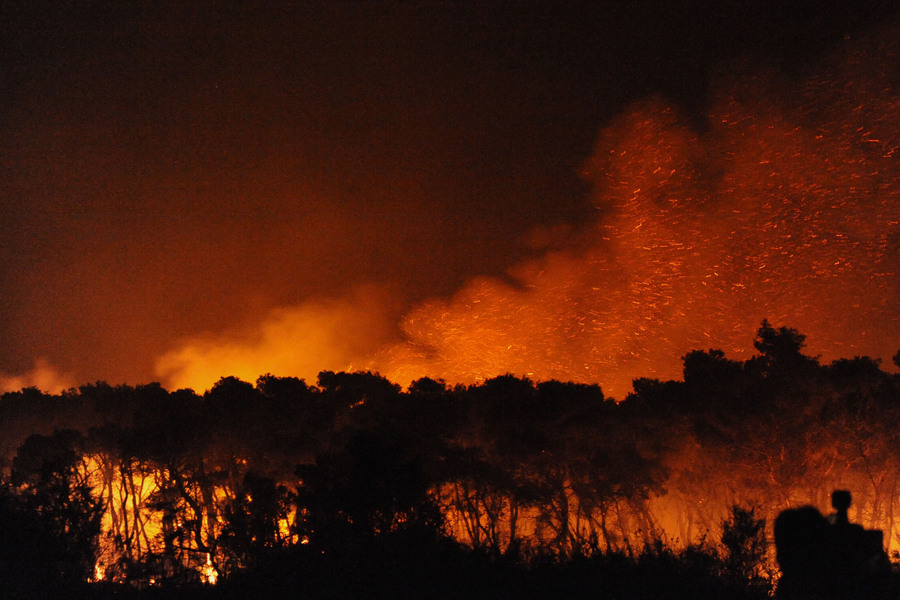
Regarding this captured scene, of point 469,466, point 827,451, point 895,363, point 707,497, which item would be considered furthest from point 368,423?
point 895,363

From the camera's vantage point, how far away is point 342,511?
10.4m

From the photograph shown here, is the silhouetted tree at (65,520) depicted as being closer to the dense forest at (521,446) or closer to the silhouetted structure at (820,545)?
the dense forest at (521,446)

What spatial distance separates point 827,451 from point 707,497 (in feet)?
15.3

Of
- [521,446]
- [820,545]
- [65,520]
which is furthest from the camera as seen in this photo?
[521,446]

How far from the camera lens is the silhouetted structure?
6.21 meters

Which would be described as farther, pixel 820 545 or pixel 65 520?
pixel 65 520

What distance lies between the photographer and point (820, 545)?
6.29m

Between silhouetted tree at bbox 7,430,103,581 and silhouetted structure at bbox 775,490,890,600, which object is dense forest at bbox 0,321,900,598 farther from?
silhouetted structure at bbox 775,490,890,600

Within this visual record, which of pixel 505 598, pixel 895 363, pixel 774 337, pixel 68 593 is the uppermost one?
pixel 774 337

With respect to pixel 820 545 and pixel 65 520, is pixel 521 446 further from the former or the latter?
pixel 820 545

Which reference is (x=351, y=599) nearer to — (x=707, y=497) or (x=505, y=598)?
(x=505, y=598)

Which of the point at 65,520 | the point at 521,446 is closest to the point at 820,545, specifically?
the point at 65,520

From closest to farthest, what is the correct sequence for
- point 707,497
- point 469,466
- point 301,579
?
point 301,579 < point 469,466 < point 707,497

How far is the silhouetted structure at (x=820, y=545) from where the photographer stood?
6.21 m
